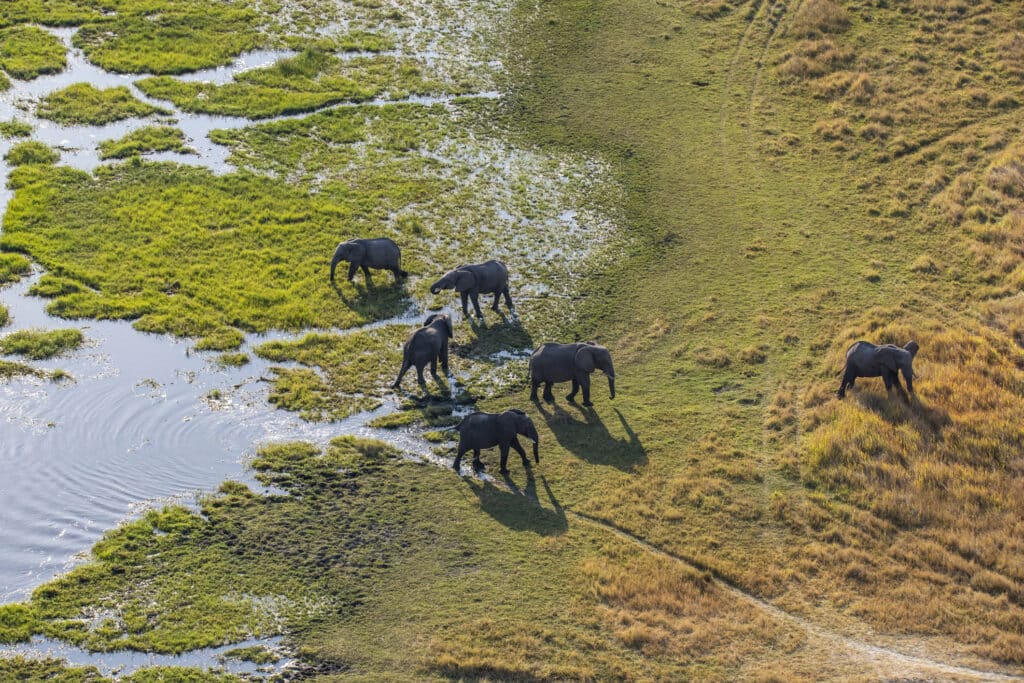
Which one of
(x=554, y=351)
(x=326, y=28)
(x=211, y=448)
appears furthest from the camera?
(x=326, y=28)

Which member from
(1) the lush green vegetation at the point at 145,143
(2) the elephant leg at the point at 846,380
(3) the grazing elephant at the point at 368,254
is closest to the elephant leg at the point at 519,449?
(2) the elephant leg at the point at 846,380

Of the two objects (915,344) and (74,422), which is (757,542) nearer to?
(915,344)

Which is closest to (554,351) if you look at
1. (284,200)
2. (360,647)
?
(360,647)

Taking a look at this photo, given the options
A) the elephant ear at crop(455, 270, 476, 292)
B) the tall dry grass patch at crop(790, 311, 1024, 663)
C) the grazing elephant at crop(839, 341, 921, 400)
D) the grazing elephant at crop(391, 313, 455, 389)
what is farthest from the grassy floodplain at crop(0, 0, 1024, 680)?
the elephant ear at crop(455, 270, 476, 292)

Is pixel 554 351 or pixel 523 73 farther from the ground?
pixel 523 73

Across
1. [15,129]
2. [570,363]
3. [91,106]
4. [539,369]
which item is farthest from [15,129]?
[570,363]

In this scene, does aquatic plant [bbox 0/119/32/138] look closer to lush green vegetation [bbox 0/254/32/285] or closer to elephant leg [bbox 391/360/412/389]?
lush green vegetation [bbox 0/254/32/285]

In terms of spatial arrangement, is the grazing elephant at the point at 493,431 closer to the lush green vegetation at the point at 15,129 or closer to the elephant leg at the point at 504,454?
the elephant leg at the point at 504,454
